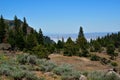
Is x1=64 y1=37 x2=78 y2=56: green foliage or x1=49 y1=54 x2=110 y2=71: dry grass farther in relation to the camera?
x1=64 y1=37 x2=78 y2=56: green foliage

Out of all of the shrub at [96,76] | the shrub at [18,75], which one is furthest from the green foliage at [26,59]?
the shrub at [96,76]

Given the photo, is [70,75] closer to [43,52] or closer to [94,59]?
[43,52]

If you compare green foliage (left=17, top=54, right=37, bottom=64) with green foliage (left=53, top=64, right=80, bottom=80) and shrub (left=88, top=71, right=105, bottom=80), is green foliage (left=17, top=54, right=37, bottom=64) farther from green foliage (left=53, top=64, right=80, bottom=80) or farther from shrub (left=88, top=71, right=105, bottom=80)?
shrub (left=88, top=71, right=105, bottom=80)

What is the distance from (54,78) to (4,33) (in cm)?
10036

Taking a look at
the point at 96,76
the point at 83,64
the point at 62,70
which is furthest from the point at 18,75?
the point at 83,64

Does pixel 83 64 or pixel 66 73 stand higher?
pixel 66 73

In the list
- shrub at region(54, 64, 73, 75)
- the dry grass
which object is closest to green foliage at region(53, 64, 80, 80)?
shrub at region(54, 64, 73, 75)

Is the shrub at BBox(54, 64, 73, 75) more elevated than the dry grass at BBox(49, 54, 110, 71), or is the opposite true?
the shrub at BBox(54, 64, 73, 75)

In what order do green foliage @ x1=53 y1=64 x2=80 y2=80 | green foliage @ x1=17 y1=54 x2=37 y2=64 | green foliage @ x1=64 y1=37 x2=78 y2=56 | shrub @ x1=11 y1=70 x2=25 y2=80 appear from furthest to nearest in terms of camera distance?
green foliage @ x1=64 y1=37 x2=78 y2=56, green foliage @ x1=17 y1=54 x2=37 y2=64, green foliage @ x1=53 y1=64 x2=80 y2=80, shrub @ x1=11 y1=70 x2=25 y2=80

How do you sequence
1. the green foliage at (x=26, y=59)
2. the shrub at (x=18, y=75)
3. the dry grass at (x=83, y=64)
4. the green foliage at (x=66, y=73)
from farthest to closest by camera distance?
the dry grass at (x=83, y=64), the green foliage at (x=26, y=59), the green foliage at (x=66, y=73), the shrub at (x=18, y=75)

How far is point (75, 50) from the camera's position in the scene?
94.4 m

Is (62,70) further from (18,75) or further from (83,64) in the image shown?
(83,64)

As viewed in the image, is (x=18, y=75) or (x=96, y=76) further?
(x=96, y=76)

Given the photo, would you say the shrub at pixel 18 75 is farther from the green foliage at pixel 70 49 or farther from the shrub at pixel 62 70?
the green foliage at pixel 70 49
